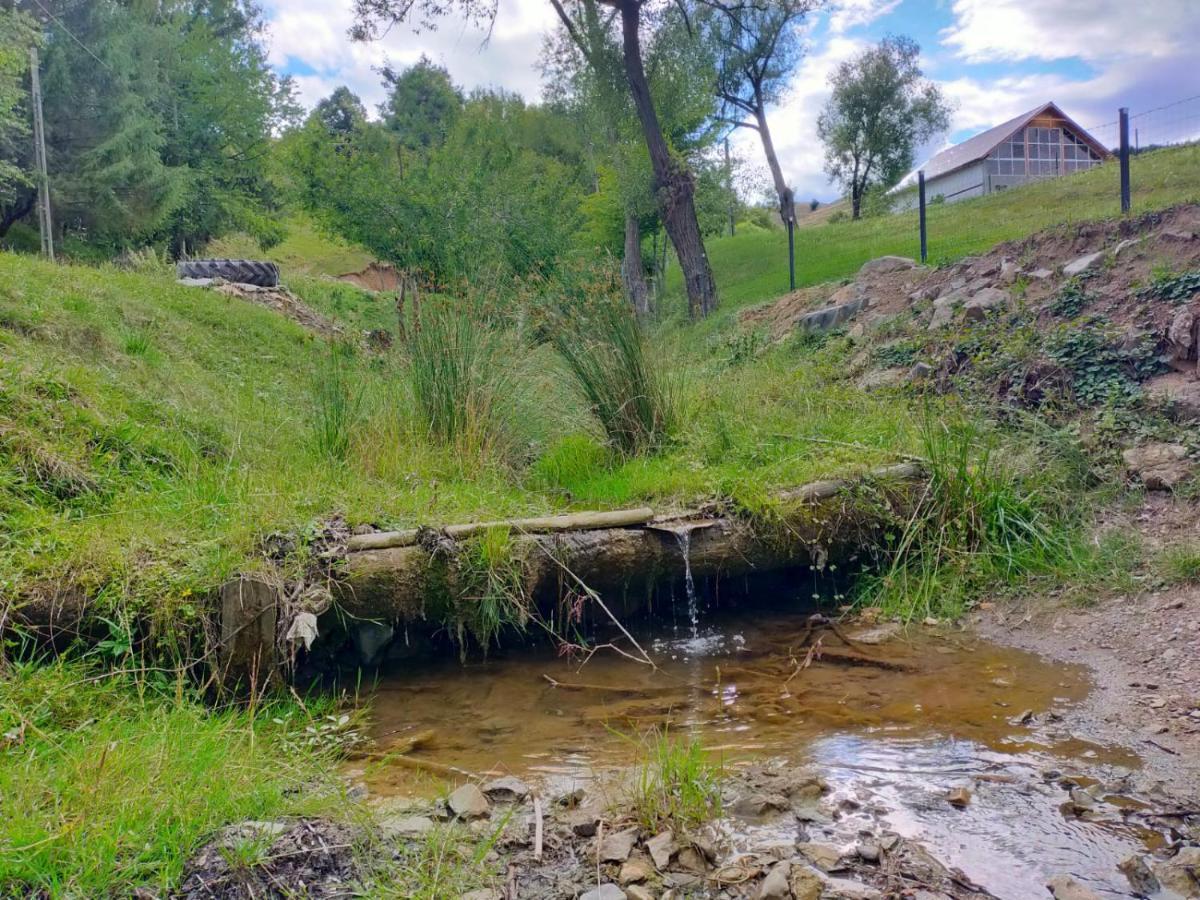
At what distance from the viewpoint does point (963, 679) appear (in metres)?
3.41

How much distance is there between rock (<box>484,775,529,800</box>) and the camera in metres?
2.48

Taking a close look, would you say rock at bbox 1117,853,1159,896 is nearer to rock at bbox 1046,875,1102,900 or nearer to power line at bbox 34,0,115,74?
rock at bbox 1046,875,1102,900

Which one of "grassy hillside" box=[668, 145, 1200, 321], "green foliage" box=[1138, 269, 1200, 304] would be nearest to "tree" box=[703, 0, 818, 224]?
"grassy hillside" box=[668, 145, 1200, 321]

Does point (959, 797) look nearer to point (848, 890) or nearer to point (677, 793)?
point (848, 890)

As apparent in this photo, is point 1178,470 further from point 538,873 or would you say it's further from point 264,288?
point 264,288

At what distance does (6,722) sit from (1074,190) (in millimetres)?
17801

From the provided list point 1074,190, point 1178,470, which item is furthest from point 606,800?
point 1074,190

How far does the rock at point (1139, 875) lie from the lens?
1941 mm

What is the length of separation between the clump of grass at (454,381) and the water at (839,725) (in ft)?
5.12

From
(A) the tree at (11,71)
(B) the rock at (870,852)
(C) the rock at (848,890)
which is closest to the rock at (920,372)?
(B) the rock at (870,852)

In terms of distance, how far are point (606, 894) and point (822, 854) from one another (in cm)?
59

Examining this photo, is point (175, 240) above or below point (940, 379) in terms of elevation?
above

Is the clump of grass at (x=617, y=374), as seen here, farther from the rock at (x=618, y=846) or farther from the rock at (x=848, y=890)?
the rock at (x=848, y=890)

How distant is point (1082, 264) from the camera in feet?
21.9
